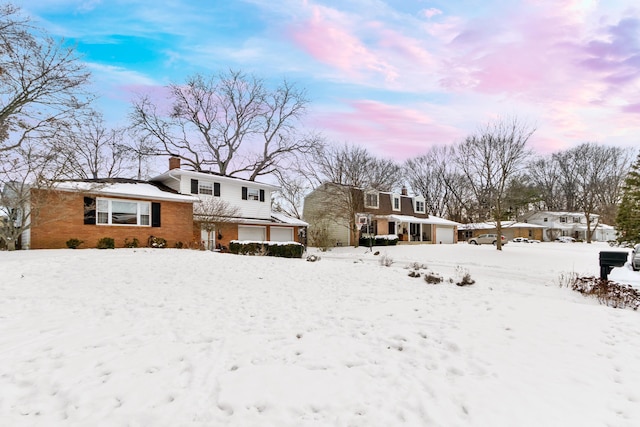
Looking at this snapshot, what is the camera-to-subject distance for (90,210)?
1589 centimetres

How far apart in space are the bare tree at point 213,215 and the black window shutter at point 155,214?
94.9 inches

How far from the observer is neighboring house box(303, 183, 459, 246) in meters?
28.3

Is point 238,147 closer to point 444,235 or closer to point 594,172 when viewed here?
point 444,235

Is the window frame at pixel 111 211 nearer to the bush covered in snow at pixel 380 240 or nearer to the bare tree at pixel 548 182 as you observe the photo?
the bush covered in snow at pixel 380 240

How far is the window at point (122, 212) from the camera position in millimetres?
16344

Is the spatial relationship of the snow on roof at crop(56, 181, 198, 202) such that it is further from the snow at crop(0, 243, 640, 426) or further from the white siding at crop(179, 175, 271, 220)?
the snow at crop(0, 243, 640, 426)

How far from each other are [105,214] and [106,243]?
68.5 inches

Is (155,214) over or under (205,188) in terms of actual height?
under

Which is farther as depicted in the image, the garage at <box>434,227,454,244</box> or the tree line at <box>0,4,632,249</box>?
the garage at <box>434,227,454,244</box>

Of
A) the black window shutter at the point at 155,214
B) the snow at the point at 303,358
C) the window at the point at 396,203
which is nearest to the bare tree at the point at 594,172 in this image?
the window at the point at 396,203

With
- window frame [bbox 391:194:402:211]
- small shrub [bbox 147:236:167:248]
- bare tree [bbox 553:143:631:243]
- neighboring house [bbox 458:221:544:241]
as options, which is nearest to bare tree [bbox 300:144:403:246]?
window frame [bbox 391:194:402:211]

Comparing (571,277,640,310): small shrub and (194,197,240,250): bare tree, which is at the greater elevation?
(194,197,240,250): bare tree

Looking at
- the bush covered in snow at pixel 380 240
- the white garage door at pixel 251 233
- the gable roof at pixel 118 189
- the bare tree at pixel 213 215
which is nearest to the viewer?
the gable roof at pixel 118 189

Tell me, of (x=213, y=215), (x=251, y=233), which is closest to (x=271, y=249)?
(x=213, y=215)
